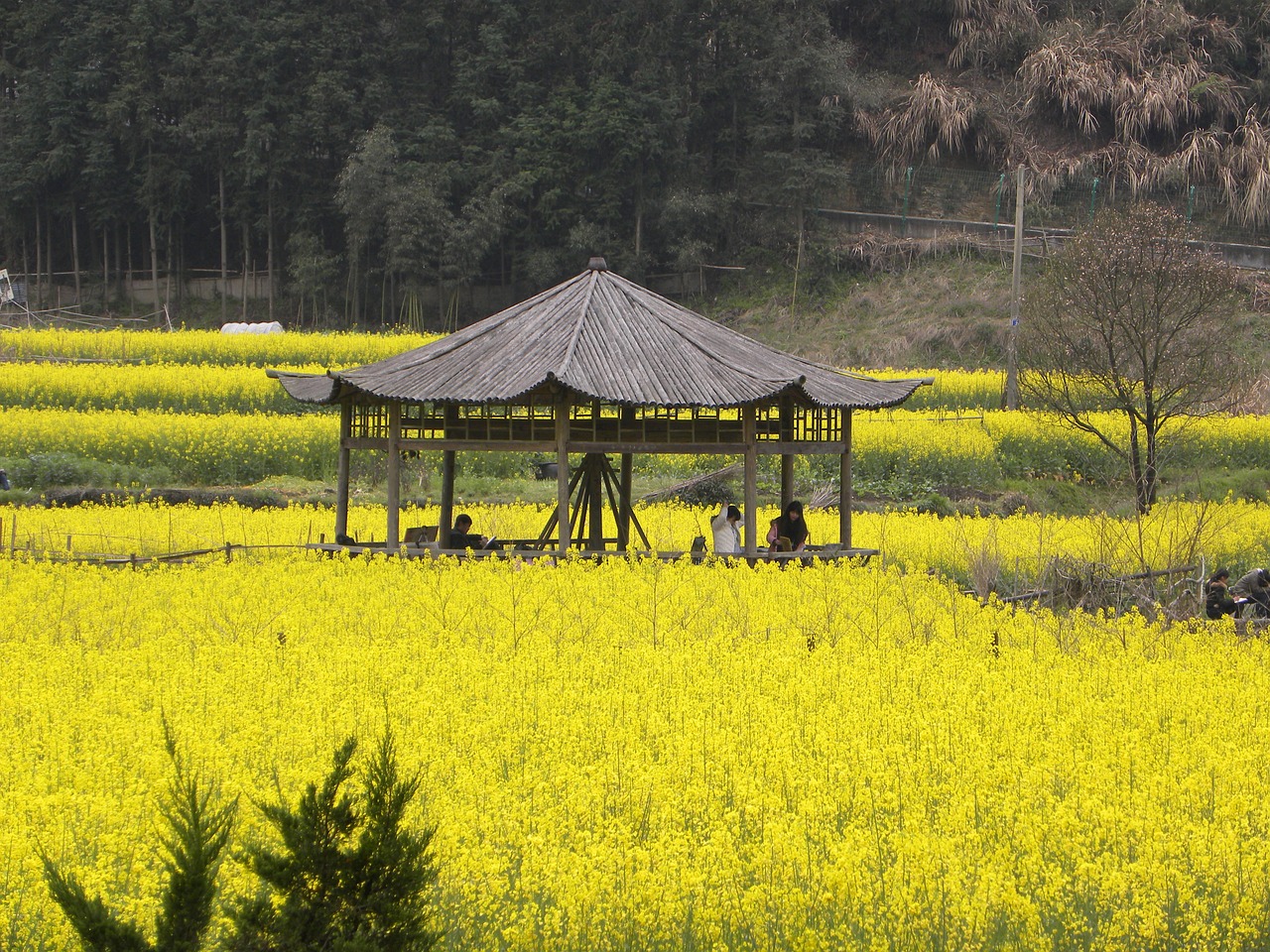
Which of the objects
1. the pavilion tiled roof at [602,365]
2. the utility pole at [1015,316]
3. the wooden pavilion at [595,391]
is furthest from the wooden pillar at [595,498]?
the utility pole at [1015,316]

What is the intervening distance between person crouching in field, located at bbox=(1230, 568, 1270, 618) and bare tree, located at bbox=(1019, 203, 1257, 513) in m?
7.40

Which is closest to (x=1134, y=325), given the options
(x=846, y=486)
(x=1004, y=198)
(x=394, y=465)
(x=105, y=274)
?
(x=846, y=486)

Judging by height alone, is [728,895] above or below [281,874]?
below

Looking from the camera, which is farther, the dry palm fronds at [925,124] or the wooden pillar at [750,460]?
the dry palm fronds at [925,124]

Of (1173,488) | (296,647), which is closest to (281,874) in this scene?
(296,647)

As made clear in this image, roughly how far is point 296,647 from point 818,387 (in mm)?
6687

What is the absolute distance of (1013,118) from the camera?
37.8 metres

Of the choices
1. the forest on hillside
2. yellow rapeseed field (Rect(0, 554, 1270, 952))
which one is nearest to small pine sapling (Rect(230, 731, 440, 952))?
yellow rapeseed field (Rect(0, 554, 1270, 952))

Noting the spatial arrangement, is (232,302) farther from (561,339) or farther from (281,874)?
(281,874)

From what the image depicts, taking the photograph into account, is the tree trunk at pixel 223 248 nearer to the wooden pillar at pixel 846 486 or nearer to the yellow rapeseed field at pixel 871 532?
the yellow rapeseed field at pixel 871 532

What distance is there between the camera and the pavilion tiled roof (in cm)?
1342

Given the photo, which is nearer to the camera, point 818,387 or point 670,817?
point 670,817

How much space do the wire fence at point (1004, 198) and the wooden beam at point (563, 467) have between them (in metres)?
23.7

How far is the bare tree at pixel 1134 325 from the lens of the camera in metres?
20.5
